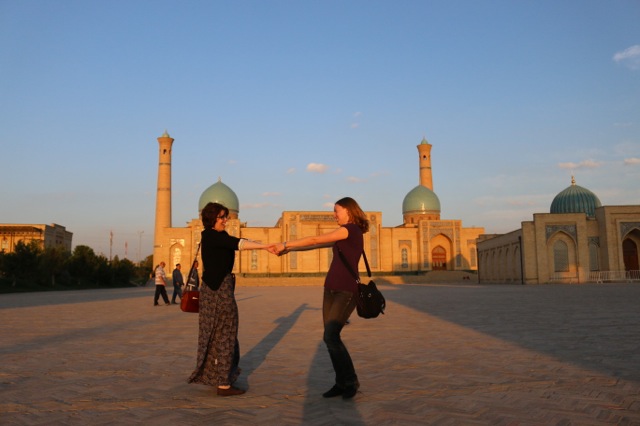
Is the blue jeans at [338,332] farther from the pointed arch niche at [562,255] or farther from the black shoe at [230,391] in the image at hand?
the pointed arch niche at [562,255]

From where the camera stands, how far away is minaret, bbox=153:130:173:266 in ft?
189

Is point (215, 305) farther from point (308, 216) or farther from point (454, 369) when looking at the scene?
point (308, 216)

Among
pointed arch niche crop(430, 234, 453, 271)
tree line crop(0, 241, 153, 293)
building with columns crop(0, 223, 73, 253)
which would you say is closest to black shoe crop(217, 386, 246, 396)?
tree line crop(0, 241, 153, 293)

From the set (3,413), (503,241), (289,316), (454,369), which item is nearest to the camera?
(3,413)

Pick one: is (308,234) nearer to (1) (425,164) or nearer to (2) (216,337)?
(1) (425,164)

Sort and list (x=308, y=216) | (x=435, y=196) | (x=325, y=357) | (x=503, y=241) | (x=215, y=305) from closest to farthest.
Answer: (x=215, y=305) < (x=325, y=357) < (x=503, y=241) < (x=308, y=216) < (x=435, y=196)

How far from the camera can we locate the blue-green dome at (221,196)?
60188 millimetres

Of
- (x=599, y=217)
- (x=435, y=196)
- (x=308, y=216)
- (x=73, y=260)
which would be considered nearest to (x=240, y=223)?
(x=308, y=216)

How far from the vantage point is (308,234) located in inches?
2215

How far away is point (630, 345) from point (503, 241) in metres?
38.4

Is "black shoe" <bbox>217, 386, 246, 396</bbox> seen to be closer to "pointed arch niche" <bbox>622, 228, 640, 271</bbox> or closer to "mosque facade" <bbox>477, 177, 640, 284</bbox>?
"mosque facade" <bbox>477, 177, 640, 284</bbox>

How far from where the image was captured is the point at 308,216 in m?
57.6

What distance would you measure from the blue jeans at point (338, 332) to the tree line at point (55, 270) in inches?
1290

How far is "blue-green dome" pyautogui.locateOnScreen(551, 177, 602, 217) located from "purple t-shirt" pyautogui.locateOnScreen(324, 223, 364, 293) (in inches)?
1812
